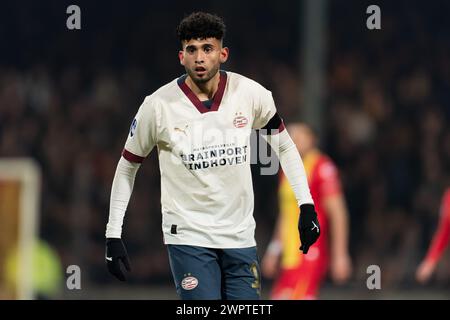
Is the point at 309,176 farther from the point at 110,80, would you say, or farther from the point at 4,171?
the point at 110,80

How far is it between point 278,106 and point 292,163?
27.0ft

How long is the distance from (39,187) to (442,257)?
436 cm

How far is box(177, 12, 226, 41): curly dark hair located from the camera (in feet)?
21.3

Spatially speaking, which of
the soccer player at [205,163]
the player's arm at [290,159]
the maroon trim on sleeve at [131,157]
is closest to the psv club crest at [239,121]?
the soccer player at [205,163]

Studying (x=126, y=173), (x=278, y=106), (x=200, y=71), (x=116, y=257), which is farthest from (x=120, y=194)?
(x=278, y=106)

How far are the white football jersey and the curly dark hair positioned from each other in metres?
0.28

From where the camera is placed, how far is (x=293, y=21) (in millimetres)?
16062

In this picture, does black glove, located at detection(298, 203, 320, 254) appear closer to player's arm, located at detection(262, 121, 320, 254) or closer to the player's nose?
player's arm, located at detection(262, 121, 320, 254)

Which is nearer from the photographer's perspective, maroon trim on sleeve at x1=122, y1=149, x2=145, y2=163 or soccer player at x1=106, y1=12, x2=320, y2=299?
soccer player at x1=106, y1=12, x2=320, y2=299

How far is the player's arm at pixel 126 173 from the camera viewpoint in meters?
6.57

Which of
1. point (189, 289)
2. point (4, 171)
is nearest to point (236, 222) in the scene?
point (189, 289)

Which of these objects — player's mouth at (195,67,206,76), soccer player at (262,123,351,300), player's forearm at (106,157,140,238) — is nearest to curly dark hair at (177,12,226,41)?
player's mouth at (195,67,206,76)

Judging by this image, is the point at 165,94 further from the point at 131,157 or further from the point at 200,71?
the point at 131,157
